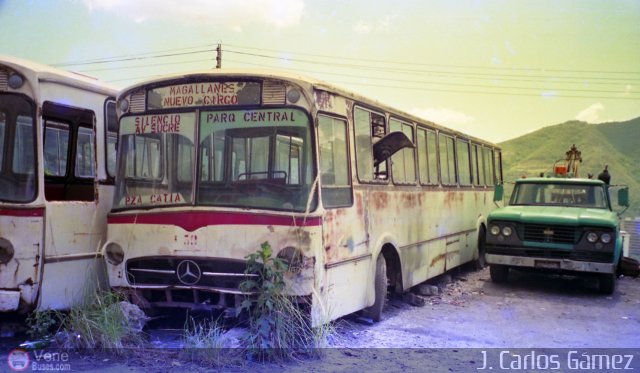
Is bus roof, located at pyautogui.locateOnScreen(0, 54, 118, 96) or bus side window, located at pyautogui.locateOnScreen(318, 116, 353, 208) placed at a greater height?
bus roof, located at pyautogui.locateOnScreen(0, 54, 118, 96)

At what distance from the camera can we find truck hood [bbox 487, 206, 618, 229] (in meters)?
9.74

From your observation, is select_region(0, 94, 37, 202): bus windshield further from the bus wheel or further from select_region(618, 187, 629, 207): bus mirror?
select_region(618, 187, 629, 207): bus mirror

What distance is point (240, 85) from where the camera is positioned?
6.12 metres

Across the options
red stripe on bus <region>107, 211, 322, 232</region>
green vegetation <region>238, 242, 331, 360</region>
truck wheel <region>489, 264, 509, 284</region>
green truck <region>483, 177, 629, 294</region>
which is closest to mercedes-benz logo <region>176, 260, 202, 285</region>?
red stripe on bus <region>107, 211, 322, 232</region>

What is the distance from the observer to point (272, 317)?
18.2ft

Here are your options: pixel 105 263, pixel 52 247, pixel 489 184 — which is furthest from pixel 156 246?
pixel 489 184

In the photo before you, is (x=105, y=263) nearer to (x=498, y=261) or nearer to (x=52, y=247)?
(x=52, y=247)

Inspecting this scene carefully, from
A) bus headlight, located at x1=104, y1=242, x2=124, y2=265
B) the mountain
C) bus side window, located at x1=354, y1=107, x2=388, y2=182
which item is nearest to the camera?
bus headlight, located at x1=104, y1=242, x2=124, y2=265

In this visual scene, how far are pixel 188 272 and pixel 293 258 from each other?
1.16 metres

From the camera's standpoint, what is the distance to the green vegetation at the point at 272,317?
552 centimetres

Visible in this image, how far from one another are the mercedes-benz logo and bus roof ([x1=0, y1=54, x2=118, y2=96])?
8.64ft

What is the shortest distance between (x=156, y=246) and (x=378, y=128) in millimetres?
3452

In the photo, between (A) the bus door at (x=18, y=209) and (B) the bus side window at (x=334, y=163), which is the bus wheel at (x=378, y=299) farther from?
(A) the bus door at (x=18, y=209)

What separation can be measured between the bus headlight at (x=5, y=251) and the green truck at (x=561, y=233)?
7.84 meters
